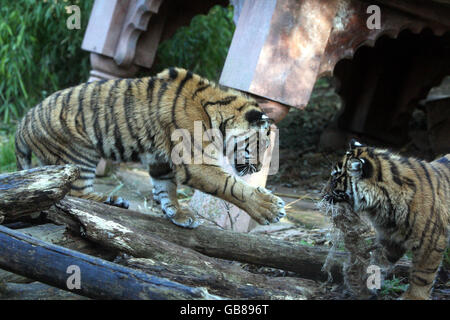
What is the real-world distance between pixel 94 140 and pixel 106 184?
81.8 inches

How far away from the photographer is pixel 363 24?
429 cm

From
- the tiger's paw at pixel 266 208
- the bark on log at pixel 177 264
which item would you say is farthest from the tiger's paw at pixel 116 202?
the tiger's paw at pixel 266 208

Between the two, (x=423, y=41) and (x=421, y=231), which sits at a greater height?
(x=423, y=41)

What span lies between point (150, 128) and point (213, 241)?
896mm

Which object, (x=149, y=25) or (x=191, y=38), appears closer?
(x=149, y=25)

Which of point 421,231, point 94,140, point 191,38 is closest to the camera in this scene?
point 421,231

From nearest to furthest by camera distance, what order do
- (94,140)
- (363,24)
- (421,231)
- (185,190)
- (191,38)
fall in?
1. (421,231)
2. (94,140)
3. (363,24)
4. (185,190)
5. (191,38)

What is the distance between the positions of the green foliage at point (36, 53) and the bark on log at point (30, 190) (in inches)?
186

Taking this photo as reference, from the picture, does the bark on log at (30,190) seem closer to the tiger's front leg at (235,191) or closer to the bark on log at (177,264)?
the bark on log at (177,264)

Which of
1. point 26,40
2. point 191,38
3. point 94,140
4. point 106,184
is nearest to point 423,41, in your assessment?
point 191,38

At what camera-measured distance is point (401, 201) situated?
289cm

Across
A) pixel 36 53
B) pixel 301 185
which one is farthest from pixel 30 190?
pixel 36 53

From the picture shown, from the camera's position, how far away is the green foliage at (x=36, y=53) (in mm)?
6953
